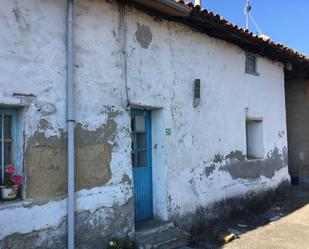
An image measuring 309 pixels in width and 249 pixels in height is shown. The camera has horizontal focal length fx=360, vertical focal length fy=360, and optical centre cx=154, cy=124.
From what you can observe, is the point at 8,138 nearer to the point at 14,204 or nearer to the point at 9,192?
the point at 9,192

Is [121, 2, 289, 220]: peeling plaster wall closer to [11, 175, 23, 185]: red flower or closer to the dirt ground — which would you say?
the dirt ground

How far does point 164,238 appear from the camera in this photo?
19.2 feet

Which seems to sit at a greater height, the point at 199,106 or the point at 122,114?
the point at 199,106

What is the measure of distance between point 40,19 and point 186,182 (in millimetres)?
3922

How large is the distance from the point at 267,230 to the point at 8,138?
5279 millimetres

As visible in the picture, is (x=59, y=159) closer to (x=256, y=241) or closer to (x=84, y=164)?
(x=84, y=164)

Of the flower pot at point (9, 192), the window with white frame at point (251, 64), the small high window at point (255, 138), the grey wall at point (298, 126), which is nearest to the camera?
the flower pot at point (9, 192)

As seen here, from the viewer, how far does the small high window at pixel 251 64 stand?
9.36 metres

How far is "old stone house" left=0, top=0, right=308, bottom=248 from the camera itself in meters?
4.60

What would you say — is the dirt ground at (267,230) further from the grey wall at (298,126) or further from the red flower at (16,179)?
the red flower at (16,179)

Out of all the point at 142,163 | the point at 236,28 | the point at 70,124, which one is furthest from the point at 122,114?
the point at 236,28

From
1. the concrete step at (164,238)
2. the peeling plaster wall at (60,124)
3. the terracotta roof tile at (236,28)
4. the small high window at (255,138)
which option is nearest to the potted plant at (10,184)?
the peeling plaster wall at (60,124)

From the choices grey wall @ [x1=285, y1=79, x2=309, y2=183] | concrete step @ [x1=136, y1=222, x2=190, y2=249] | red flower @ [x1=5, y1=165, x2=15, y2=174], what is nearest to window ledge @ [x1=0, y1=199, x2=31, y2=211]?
red flower @ [x1=5, y1=165, x2=15, y2=174]

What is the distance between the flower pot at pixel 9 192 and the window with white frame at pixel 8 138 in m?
0.14
